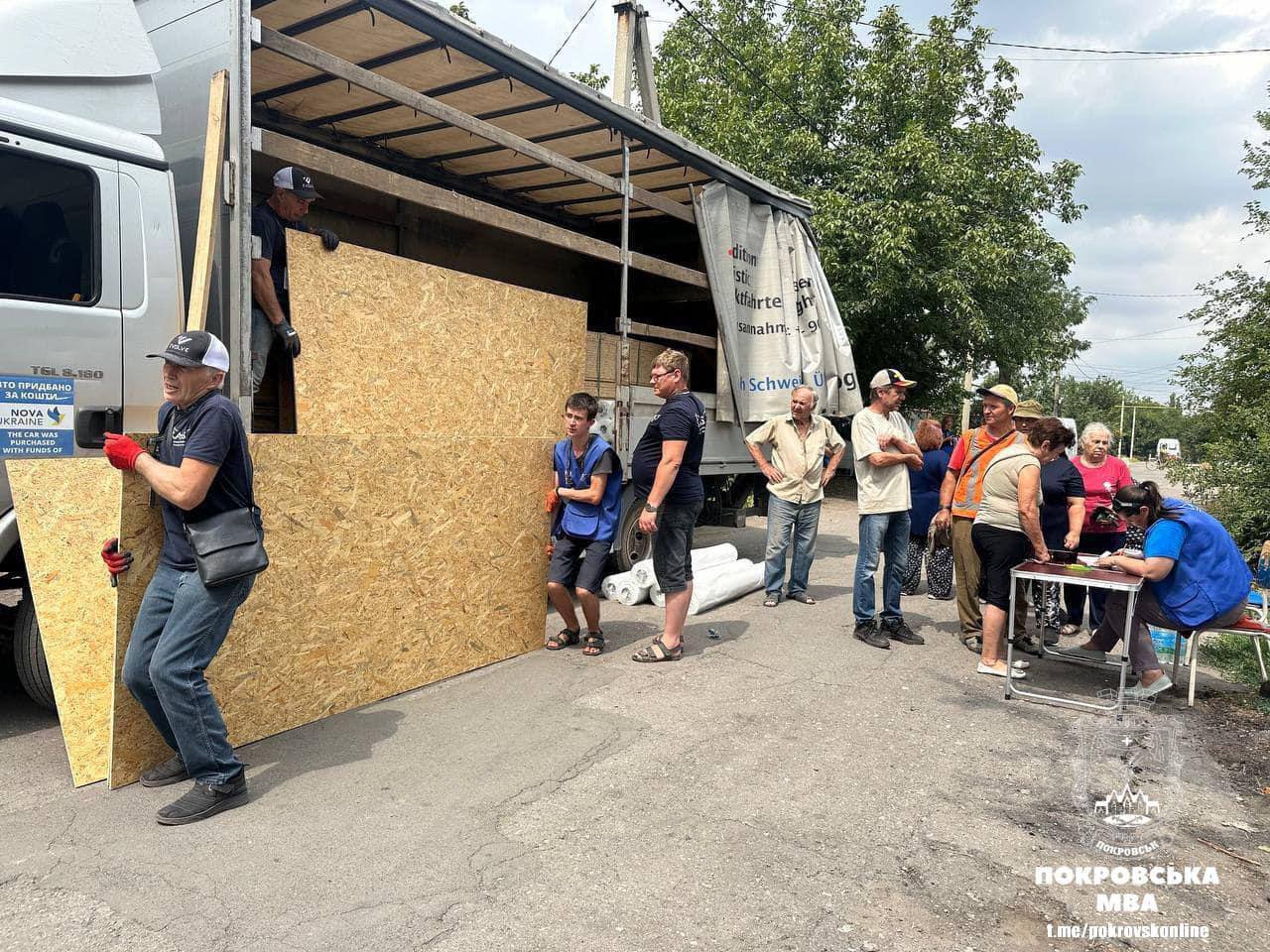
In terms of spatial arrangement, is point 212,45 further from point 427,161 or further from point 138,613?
point 427,161

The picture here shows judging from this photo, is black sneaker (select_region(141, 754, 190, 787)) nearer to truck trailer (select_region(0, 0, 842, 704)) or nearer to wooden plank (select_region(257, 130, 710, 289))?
truck trailer (select_region(0, 0, 842, 704))

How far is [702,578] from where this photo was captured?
23.0ft

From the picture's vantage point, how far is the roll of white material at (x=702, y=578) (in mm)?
6730

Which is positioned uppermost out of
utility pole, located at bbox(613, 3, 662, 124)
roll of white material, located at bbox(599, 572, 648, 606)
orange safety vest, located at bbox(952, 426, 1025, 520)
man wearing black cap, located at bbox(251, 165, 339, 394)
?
utility pole, located at bbox(613, 3, 662, 124)

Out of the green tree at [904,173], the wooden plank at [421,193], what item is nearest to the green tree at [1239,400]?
the green tree at [904,173]

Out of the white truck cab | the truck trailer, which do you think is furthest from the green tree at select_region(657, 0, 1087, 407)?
the white truck cab

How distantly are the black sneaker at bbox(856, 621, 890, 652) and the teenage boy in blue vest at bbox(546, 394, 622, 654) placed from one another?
1.85 metres

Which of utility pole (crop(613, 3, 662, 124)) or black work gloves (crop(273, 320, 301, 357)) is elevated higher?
utility pole (crop(613, 3, 662, 124))

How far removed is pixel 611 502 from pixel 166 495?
2759mm

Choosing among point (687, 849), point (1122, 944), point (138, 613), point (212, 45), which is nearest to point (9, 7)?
point (212, 45)

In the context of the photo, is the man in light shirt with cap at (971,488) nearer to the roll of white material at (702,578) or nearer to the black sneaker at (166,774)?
the roll of white material at (702,578)

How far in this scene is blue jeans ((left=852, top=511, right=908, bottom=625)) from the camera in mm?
6008

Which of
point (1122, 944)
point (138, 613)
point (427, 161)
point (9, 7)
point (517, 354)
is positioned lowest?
point (1122, 944)

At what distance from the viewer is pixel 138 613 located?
3260 millimetres
